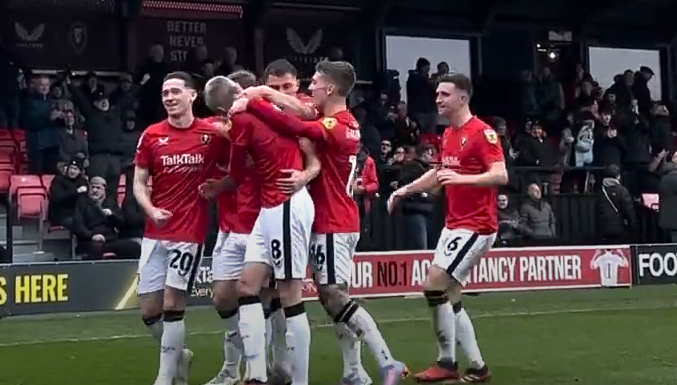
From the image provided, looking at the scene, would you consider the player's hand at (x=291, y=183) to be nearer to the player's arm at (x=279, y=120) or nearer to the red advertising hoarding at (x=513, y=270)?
the player's arm at (x=279, y=120)

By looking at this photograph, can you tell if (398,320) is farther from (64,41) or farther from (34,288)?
(64,41)

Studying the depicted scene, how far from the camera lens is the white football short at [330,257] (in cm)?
882

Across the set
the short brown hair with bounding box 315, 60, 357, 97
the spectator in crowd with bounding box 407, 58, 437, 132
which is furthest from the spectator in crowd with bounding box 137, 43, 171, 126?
the short brown hair with bounding box 315, 60, 357, 97

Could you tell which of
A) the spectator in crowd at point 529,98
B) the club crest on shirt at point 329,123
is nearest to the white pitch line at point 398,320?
the club crest on shirt at point 329,123

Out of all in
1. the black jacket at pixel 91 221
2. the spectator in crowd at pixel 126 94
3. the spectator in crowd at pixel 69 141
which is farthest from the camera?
the spectator in crowd at pixel 126 94

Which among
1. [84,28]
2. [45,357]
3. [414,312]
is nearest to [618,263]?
[414,312]

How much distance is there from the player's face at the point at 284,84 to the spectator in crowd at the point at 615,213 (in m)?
14.9

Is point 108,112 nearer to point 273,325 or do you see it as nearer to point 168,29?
point 168,29

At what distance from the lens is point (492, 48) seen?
27844 mm

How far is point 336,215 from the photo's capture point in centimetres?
889

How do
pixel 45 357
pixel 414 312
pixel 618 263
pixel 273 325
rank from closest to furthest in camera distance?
pixel 273 325 → pixel 45 357 → pixel 414 312 → pixel 618 263

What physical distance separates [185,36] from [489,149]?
15087 mm

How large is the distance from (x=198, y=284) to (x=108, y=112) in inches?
150

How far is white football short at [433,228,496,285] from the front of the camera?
9797mm
